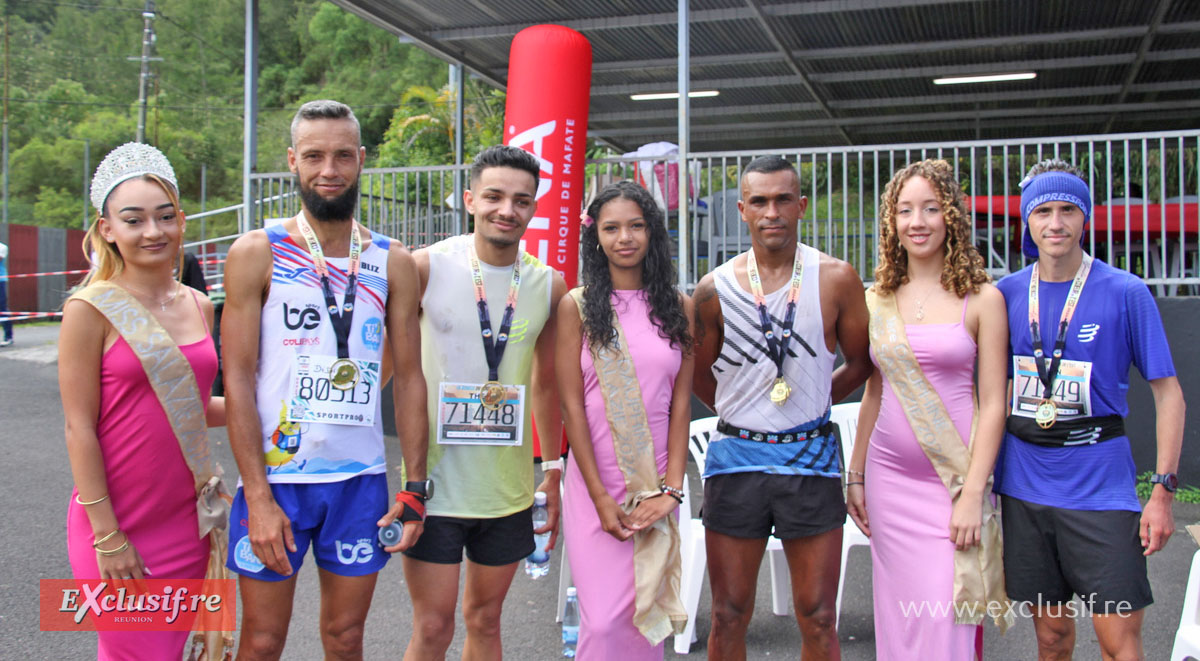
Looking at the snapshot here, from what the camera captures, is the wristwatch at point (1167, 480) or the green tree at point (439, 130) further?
the green tree at point (439, 130)

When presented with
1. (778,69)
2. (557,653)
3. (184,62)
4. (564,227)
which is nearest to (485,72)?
(778,69)

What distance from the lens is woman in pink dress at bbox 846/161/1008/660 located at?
2922 millimetres

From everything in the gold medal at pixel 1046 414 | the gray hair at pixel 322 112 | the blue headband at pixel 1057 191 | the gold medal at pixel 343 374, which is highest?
the gray hair at pixel 322 112

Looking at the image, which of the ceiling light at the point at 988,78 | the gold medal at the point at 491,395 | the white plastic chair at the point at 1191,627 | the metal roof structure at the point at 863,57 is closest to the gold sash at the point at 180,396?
the gold medal at the point at 491,395

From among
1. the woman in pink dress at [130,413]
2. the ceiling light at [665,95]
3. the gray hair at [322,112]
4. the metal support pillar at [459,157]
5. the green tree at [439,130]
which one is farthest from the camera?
the green tree at [439,130]

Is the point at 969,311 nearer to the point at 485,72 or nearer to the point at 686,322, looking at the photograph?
the point at 686,322

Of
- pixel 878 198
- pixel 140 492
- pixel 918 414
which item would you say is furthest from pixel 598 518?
pixel 878 198

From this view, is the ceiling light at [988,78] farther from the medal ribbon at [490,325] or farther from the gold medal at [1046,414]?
the medal ribbon at [490,325]

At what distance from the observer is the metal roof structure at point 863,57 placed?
373 inches

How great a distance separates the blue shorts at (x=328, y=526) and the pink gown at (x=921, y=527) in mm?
1716

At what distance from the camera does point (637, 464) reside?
9.78 feet

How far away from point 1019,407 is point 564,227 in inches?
182

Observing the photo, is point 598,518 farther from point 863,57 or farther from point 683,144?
point 863,57

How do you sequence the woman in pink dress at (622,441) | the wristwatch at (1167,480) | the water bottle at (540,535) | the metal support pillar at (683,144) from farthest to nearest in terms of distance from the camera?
1. the metal support pillar at (683,144)
2. the water bottle at (540,535)
3. the woman in pink dress at (622,441)
4. the wristwatch at (1167,480)
